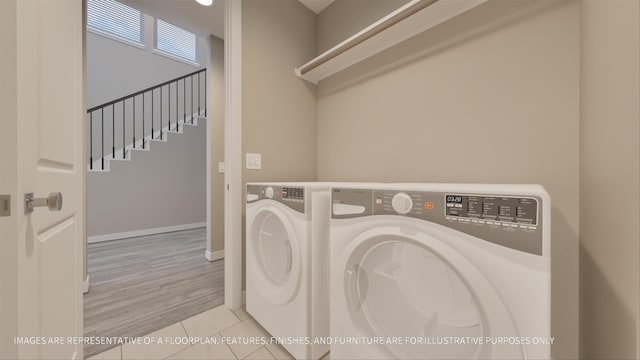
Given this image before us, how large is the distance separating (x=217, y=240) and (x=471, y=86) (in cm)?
264

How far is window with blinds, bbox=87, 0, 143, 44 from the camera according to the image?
377 cm

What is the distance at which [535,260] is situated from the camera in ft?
1.63

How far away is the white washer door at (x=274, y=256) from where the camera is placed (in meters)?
1.09

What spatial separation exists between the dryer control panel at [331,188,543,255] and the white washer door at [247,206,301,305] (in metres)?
0.49

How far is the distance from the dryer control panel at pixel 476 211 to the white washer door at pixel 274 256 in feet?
1.61

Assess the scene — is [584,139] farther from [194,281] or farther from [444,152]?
[194,281]

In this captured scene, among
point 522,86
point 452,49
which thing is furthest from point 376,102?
point 522,86

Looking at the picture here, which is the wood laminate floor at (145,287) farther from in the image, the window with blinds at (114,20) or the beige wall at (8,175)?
the window with blinds at (114,20)

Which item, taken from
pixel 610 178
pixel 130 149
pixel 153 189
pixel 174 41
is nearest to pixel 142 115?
pixel 130 149

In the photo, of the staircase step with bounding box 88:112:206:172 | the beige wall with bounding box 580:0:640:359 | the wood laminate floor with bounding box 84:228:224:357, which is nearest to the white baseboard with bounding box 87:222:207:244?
the wood laminate floor with bounding box 84:228:224:357

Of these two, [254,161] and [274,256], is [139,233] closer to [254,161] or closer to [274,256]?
[254,161]

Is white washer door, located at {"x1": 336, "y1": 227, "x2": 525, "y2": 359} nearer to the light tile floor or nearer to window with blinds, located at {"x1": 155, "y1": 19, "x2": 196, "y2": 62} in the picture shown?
the light tile floor

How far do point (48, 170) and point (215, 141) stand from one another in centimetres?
190

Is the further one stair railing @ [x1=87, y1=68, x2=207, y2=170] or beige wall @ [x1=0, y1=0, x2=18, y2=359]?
stair railing @ [x1=87, y1=68, x2=207, y2=170]
